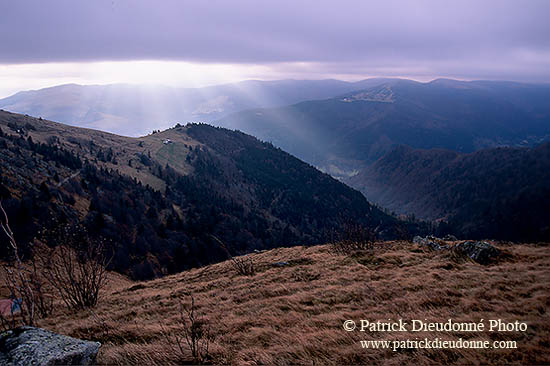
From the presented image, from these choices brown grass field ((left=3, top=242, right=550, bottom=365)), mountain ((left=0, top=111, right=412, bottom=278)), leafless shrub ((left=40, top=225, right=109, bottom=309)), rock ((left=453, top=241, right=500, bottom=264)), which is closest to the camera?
brown grass field ((left=3, top=242, right=550, bottom=365))

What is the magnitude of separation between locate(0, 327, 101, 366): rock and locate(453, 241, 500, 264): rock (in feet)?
53.6

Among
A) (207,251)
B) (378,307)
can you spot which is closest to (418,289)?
(378,307)

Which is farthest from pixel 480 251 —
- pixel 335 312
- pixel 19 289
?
pixel 19 289

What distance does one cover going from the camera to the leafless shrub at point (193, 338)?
20.0 ft

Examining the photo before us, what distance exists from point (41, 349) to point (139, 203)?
225 feet

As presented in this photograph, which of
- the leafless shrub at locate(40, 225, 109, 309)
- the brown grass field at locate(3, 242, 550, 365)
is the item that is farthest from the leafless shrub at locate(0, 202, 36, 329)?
the brown grass field at locate(3, 242, 550, 365)

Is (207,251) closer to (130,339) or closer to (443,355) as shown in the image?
(130,339)

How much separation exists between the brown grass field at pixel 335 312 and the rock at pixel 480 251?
0.59m

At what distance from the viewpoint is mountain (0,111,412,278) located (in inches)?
1602

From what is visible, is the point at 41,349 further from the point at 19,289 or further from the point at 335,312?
the point at 335,312

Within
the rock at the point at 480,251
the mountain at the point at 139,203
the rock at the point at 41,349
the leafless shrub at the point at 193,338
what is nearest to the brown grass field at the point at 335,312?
the leafless shrub at the point at 193,338

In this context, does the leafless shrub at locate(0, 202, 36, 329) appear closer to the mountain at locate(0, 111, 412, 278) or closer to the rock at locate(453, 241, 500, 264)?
the mountain at locate(0, 111, 412, 278)

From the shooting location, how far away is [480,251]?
14.4 m

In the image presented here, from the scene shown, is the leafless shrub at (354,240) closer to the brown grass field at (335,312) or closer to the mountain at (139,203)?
the mountain at (139,203)
